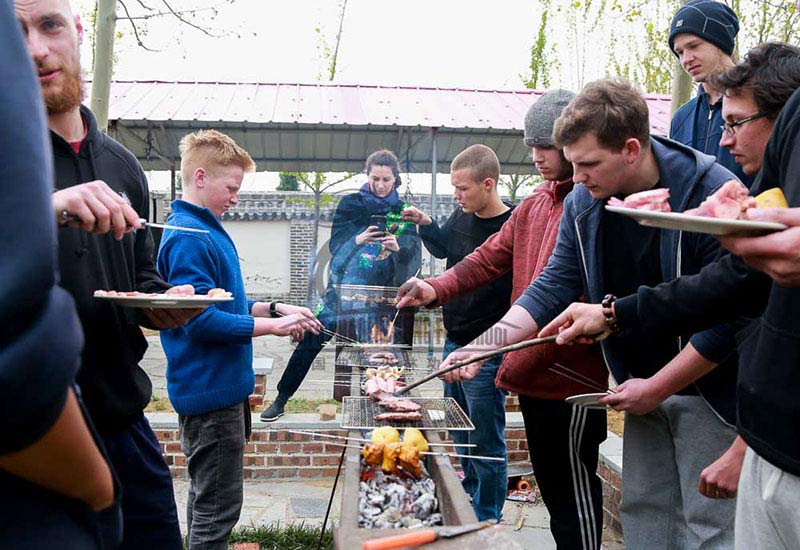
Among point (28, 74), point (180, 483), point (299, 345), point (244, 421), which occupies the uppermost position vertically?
point (28, 74)

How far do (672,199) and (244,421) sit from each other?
2300 millimetres

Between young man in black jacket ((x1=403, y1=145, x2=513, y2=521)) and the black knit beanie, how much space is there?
1.48 m

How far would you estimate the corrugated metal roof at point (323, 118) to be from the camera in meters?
10.9

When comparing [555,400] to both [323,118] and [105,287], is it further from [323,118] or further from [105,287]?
[323,118]

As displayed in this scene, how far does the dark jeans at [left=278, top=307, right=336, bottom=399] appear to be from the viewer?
597 centimetres

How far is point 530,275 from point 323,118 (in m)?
→ 7.76

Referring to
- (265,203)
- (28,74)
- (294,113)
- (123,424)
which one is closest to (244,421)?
(123,424)

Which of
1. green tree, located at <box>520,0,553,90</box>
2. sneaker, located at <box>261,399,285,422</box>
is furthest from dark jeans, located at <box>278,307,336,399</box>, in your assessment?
green tree, located at <box>520,0,553,90</box>

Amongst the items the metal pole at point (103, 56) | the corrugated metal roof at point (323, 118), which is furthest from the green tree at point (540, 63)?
the metal pole at point (103, 56)

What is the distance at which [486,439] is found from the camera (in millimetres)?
4570

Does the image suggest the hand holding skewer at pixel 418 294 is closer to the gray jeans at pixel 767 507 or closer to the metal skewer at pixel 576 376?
the metal skewer at pixel 576 376

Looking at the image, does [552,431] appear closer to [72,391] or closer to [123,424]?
[123,424]

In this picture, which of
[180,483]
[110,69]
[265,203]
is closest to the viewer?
[180,483]

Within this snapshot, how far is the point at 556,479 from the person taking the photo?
3441 mm
